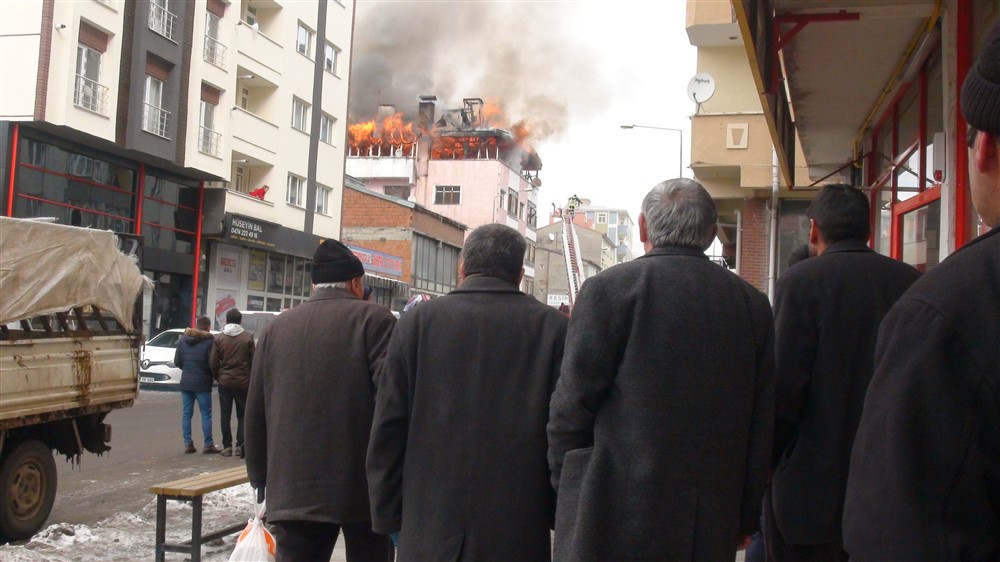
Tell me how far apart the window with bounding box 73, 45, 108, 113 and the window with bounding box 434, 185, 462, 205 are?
43892mm

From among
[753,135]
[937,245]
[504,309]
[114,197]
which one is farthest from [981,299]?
[114,197]

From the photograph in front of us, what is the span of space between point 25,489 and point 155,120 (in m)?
19.7

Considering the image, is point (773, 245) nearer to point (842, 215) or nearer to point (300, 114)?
point (842, 215)

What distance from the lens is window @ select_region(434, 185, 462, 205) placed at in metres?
66.4

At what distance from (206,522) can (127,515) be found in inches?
28.9

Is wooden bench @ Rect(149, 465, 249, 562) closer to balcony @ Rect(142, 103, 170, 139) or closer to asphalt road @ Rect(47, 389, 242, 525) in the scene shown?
asphalt road @ Rect(47, 389, 242, 525)

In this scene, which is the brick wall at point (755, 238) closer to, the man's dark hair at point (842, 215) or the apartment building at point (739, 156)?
the apartment building at point (739, 156)

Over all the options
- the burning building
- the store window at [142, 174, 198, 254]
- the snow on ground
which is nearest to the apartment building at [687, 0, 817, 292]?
the snow on ground

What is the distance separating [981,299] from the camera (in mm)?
1425

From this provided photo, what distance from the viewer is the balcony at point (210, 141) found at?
1075 inches

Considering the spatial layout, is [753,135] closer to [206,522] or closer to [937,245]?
[937,245]

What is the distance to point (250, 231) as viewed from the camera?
29.4 meters

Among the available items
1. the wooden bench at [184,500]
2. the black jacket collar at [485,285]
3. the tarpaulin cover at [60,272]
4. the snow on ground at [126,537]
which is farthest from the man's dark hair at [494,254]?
the tarpaulin cover at [60,272]

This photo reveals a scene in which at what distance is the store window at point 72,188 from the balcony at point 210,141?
2678 millimetres
